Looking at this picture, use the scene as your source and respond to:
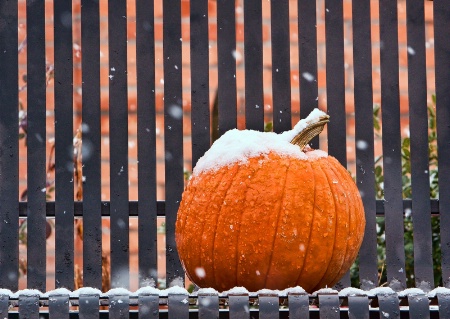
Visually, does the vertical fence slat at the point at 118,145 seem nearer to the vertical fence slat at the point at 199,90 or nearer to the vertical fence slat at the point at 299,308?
Answer: the vertical fence slat at the point at 199,90

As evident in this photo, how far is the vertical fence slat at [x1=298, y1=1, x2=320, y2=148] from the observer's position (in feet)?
6.11

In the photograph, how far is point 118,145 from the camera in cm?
183

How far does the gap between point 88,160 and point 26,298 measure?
18.6 inches

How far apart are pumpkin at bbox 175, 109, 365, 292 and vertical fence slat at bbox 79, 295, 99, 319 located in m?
0.25

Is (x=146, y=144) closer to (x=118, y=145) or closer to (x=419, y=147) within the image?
(x=118, y=145)

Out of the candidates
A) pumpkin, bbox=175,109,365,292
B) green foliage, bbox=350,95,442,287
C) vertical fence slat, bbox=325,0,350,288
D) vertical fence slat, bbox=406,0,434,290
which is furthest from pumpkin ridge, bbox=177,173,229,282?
green foliage, bbox=350,95,442,287

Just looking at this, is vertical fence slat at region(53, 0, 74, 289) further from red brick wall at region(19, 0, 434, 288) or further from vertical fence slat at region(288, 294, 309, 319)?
red brick wall at region(19, 0, 434, 288)

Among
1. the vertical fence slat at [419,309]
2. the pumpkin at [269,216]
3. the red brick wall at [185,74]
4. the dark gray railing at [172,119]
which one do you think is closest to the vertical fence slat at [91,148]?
the dark gray railing at [172,119]

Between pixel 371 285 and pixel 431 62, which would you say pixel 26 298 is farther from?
pixel 431 62

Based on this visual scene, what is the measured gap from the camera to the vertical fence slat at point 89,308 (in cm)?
140

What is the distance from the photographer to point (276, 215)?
1.50 metres

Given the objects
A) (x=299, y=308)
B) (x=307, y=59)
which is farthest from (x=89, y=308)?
(x=307, y=59)

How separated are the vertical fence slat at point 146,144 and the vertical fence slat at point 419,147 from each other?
61 cm

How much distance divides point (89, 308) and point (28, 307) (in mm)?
110
